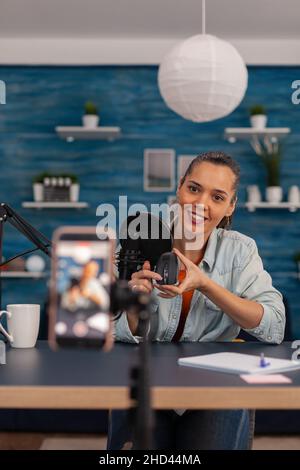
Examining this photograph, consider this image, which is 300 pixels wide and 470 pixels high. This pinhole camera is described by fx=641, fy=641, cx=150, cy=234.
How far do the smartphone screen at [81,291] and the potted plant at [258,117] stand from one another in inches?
163

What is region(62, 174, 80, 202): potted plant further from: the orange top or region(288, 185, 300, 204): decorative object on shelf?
the orange top

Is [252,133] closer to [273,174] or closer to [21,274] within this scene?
[273,174]

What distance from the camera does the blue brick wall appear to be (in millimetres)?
4750

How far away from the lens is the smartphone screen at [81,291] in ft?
1.91

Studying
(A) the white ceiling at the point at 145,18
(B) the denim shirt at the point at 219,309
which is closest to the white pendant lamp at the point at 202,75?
(B) the denim shirt at the point at 219,309

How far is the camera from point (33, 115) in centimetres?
477

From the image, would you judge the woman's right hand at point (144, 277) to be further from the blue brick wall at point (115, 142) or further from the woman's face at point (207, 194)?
the blue brick wall at point (115, 142)

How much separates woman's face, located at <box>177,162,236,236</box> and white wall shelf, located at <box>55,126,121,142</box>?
279cm

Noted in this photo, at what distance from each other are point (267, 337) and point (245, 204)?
116 inches

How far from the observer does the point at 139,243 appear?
1321 millimetres

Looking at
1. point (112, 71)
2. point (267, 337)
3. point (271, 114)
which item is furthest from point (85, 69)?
point (267, 337)

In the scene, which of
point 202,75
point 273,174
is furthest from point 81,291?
point 273,174

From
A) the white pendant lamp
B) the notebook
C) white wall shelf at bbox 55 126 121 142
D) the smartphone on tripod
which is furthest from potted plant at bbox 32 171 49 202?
the smartphone on tripod

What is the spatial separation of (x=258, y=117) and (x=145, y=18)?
1.05 metres
